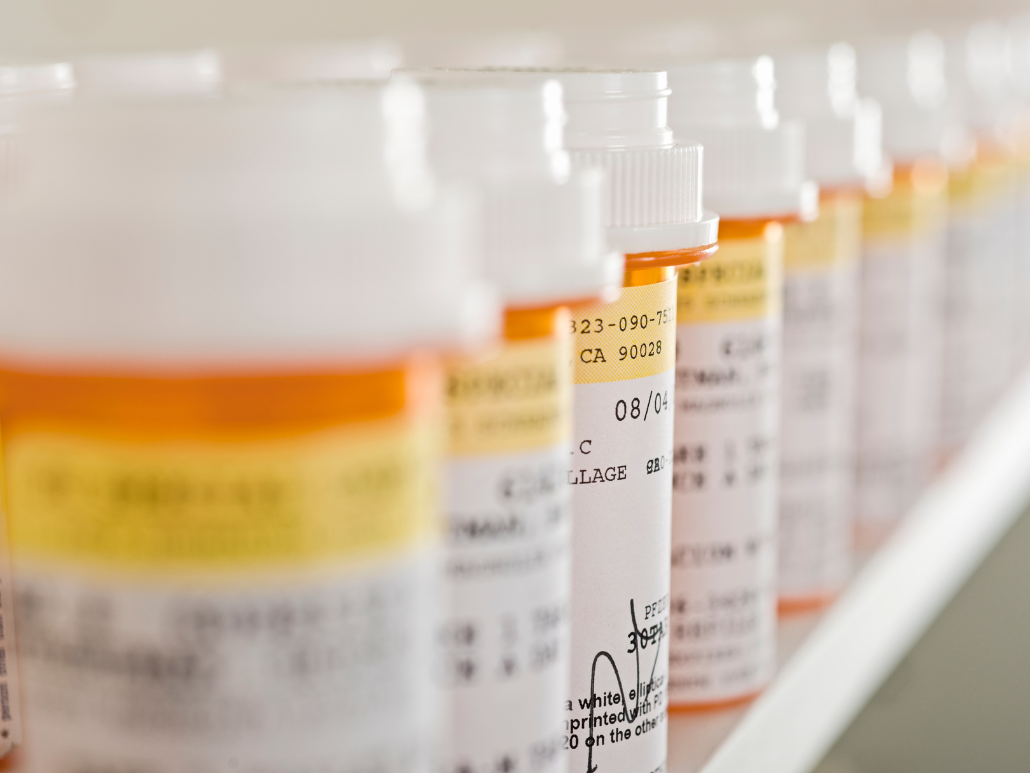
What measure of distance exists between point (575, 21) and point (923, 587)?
1.84 ft

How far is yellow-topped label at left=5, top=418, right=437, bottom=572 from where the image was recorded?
0.23 meters

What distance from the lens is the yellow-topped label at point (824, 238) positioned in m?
0.54

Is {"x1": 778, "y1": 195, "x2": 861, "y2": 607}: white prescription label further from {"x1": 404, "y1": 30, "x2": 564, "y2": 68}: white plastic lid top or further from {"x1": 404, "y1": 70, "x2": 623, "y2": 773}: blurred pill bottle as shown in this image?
{"x1": 404, "y1": 70, "x2": 623, "y2": 773}: blurred pill bottle

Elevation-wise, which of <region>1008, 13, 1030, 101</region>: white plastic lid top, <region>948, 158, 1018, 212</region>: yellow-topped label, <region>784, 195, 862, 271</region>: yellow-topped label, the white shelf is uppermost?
<region>1008, 13, 1030, 101</region>: white plastic lid top

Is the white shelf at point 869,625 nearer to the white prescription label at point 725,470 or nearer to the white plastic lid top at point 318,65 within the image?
the white prescription label at point 725,470

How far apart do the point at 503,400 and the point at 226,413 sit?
0.08 m

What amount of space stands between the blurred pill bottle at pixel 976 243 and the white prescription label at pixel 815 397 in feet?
0.66

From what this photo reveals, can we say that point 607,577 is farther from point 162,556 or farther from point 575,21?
point 575,21

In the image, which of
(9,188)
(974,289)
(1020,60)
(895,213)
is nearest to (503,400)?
(9,188)


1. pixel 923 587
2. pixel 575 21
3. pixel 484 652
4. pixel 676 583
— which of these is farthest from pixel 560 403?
pixel 575 21

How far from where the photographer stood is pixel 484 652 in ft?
Answer: 0.98

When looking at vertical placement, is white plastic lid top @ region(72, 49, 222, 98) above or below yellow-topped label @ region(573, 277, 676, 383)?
above

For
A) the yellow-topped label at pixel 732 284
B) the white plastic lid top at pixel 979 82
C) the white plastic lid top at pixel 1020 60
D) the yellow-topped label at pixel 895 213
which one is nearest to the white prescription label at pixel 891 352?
the yellow-topped label at pixel 895 213

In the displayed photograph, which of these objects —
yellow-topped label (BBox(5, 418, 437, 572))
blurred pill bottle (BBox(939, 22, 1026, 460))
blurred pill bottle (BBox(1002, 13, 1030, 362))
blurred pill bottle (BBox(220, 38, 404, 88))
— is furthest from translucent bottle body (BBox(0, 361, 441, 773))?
blurred pill bottle (BBox(1002, 13, 1030, 362))
